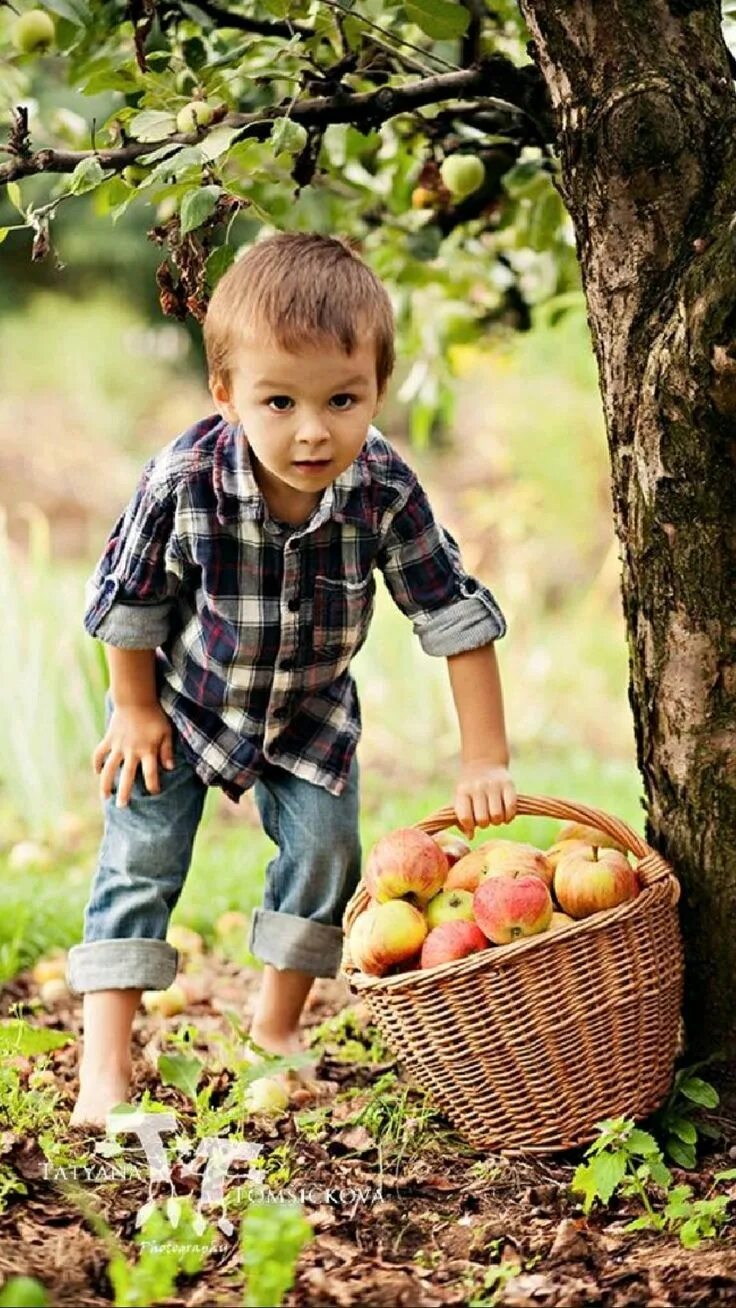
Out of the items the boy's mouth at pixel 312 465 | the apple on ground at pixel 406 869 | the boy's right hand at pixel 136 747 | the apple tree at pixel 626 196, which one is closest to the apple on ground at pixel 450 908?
the apple on ground at pixel 406 869

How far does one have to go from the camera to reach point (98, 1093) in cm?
239

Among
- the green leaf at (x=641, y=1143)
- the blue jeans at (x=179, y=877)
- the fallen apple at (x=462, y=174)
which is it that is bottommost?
the green leaf at (x=641, y=1143)

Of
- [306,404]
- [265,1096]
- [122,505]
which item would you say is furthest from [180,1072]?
[122,505]

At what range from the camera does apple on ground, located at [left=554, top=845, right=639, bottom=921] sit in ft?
6.87

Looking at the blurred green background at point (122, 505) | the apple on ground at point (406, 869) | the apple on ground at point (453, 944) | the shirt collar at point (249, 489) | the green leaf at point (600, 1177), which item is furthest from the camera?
the blurred green background at point (122, 505)

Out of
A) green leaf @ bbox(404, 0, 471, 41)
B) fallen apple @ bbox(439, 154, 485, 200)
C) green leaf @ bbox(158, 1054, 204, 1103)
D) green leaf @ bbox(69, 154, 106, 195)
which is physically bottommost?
green leaf @ bbox(158, 1054, 204, 1103)

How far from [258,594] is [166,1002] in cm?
104

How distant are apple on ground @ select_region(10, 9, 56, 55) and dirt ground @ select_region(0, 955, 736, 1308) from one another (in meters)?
1.71

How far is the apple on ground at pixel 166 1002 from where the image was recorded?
3000mm

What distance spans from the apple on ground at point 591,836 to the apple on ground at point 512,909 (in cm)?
22

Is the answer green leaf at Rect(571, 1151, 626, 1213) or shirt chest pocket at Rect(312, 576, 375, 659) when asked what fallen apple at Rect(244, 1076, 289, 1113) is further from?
shirt chest pocket at Rect(312, 576, 375, 659)

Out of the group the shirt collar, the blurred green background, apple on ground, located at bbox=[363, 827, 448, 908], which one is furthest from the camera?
the blurred green background

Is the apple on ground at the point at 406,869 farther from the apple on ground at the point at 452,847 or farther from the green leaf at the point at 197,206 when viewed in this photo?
the green leaf at the point at 197,206

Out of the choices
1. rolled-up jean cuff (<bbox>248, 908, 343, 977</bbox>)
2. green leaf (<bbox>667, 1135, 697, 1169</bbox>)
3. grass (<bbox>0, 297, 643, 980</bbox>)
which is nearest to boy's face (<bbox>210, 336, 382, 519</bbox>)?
rolled-up jean cuff (<bbox>248, 908, 343, 977</bbox>)
